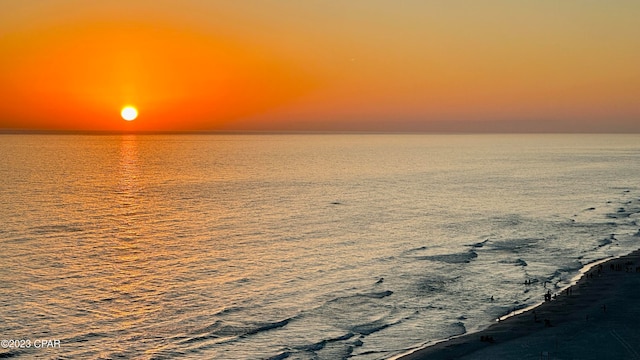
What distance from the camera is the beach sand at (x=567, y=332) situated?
29.2m

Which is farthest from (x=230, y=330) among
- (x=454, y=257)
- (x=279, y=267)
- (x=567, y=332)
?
(x=454, y=257)

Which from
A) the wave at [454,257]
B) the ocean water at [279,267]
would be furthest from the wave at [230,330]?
the wave at [454,257]

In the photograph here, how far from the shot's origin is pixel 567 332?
105 feet

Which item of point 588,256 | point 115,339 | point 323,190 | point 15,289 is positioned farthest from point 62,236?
point 323,190

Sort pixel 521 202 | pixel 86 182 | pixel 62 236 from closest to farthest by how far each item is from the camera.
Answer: pixel 62 236, pixel 521 202, pixel 86 182

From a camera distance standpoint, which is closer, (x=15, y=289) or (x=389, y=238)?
(x=15, y=289)

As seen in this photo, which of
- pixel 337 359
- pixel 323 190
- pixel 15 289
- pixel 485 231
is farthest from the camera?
pixel 323 190

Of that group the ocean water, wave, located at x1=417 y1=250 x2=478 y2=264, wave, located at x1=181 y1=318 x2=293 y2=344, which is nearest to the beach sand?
the ocean water

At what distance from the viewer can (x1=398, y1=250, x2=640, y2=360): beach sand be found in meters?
29.2

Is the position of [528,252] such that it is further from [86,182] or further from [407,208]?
[86,182]

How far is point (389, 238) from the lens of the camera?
63.7 m

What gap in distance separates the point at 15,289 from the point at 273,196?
212 feet

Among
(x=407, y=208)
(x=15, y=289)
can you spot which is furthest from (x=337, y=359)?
(x=407, y=208)

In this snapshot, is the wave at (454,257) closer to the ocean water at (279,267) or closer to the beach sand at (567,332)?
the ocean water at (279,267)
